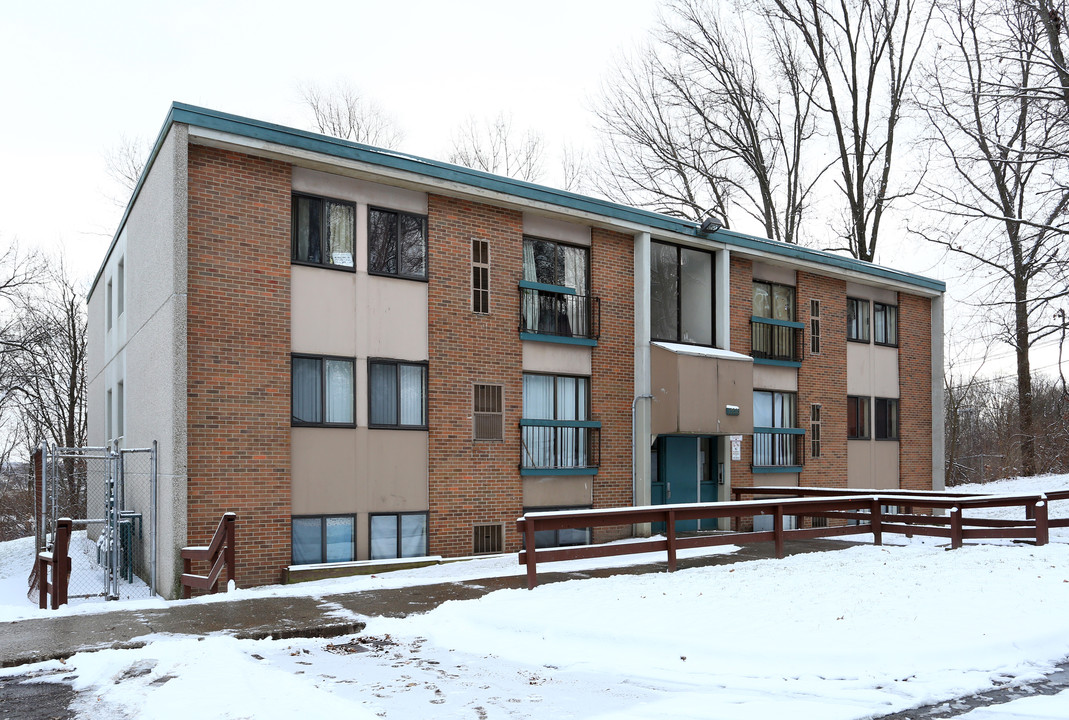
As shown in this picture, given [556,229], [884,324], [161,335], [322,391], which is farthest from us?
[884,324]

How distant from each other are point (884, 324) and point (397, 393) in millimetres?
15622

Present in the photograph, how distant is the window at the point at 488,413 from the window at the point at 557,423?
532 millimetres

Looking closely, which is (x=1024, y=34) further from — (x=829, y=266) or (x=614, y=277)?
(x=614, y=277)

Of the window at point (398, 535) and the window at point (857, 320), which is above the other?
the window at point (857, 320)

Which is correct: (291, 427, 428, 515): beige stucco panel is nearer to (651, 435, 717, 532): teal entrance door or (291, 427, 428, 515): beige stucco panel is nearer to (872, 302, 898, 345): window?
(651, 435, 717, 532): teal entrance door

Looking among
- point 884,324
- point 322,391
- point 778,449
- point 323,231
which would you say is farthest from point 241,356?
point 884,324

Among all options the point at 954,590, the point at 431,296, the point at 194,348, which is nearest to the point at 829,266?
the point at 431,296

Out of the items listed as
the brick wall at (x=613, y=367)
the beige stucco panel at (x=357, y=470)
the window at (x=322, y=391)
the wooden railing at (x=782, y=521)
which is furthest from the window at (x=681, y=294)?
the window at (x=322, y=391)

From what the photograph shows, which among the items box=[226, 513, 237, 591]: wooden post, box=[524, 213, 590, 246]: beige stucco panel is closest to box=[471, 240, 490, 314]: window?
box=[524, 213, 590, 246]: beige stucco panel

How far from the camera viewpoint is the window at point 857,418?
23.0 metres

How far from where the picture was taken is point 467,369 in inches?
615

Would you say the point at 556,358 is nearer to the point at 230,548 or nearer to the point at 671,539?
the point at 671,539

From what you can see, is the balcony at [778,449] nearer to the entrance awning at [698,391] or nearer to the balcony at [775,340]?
the balcony at [775,340]

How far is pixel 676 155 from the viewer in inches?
1395
